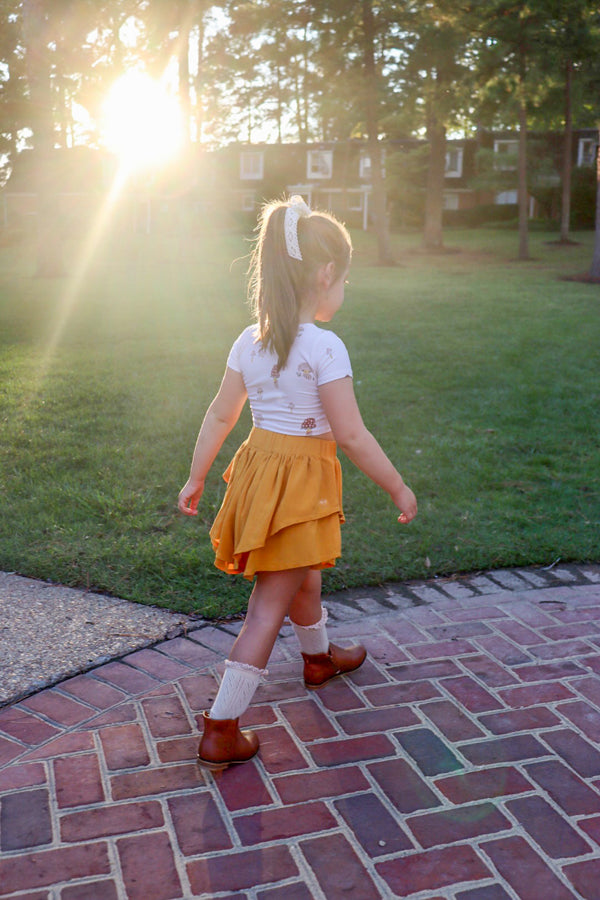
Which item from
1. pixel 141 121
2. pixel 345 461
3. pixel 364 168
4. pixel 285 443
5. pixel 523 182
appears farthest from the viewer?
pixel 364 168

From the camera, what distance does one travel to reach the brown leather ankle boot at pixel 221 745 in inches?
96.7

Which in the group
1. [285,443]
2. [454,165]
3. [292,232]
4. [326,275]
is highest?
[454,165]

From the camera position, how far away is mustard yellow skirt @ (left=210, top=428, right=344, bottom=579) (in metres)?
2.50

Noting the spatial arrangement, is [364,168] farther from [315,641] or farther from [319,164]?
[315,641]

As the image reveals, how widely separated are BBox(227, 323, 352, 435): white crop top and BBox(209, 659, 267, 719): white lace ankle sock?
2.30 ft

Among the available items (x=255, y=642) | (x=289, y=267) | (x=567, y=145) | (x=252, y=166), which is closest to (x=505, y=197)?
(x=252, y=166)

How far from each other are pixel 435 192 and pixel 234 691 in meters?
26.5

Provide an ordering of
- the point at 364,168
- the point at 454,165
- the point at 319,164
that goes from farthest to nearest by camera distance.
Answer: the point at 319,164 < the point at 454,165 < the point at 364,168

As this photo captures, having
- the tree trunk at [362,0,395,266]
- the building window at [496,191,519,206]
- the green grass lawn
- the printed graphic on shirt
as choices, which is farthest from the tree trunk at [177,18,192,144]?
the building window at [496,191,519,206]

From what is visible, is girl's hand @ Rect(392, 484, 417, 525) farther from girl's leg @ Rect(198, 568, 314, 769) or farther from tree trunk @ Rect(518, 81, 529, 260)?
tree trunk @ Rect(518, 81, 529, 260)

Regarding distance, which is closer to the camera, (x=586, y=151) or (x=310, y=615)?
(x=310, y=615)

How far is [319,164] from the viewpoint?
152ft

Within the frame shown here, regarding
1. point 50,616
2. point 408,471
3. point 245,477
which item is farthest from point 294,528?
point 408,471

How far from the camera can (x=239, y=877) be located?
2.04 m
